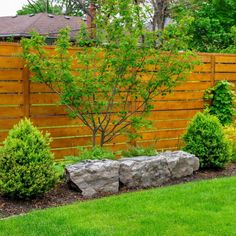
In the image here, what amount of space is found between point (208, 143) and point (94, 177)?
85.1 inches

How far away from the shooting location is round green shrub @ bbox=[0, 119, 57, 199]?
5215mm

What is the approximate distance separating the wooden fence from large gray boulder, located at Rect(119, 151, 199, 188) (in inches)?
59.9

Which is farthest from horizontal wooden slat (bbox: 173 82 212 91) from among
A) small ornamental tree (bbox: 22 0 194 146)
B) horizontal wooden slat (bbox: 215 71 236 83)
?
small ornamental tree (bbox: 22 0 194 146)

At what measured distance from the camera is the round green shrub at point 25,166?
17.1 ft

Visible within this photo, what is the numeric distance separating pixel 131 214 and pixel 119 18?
309 cm

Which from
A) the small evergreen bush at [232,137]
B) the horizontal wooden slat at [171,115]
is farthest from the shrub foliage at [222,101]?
the small evergreen bush at [232,137]

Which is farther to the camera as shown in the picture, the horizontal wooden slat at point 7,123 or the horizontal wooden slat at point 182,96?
the horizontal wooden slat at point 182,96

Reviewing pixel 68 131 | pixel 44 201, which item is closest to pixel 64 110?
pixel 68 131

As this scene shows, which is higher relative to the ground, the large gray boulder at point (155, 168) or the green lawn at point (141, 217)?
the large gray boulder at point (155, 168)

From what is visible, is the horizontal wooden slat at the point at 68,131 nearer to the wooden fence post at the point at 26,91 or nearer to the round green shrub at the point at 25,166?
the wooden fence post at the point at 26,91

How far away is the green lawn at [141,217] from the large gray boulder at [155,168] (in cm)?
39

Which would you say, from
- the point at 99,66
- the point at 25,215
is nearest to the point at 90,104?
the point at 99,66

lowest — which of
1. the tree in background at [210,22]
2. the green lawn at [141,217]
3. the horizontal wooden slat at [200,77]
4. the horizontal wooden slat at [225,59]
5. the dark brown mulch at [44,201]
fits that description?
the dark brown mulch at [44,201]

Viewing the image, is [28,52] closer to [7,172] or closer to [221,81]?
[7,172]
